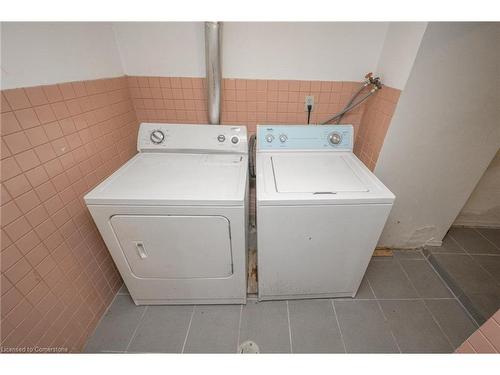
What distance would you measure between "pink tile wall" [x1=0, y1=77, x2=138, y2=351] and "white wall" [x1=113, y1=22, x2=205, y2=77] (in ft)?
0.77

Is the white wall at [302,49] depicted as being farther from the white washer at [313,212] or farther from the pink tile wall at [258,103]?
the white washer at [313,212]

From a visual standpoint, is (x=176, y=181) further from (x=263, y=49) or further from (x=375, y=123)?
(x=375, y=123)

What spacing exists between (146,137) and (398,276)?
2.38 m

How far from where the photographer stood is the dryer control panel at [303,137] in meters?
1.62

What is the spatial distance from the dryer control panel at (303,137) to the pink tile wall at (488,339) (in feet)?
4.03

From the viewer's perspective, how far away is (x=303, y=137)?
163cm

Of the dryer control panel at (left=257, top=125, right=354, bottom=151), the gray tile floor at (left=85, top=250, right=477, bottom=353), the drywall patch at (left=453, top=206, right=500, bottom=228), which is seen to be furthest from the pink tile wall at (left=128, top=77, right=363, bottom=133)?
the drywall patch at (left=453, top=206, right=500, bottom=228)

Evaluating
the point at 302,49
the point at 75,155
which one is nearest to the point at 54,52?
the point at 75,155

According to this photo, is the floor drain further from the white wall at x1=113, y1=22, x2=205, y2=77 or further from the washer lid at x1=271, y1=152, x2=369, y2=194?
the white wall at x1=113, y1=22, x2=205, y2=77

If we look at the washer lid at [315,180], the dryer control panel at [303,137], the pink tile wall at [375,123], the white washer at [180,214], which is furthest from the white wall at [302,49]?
the washer lid at [315,180]

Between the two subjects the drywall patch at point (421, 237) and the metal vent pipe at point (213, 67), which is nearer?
the metal vent pipe at point (213, 67)

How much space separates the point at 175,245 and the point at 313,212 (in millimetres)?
813

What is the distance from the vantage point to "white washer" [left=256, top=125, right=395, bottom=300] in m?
1.13

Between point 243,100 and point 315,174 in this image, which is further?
point 243,100
